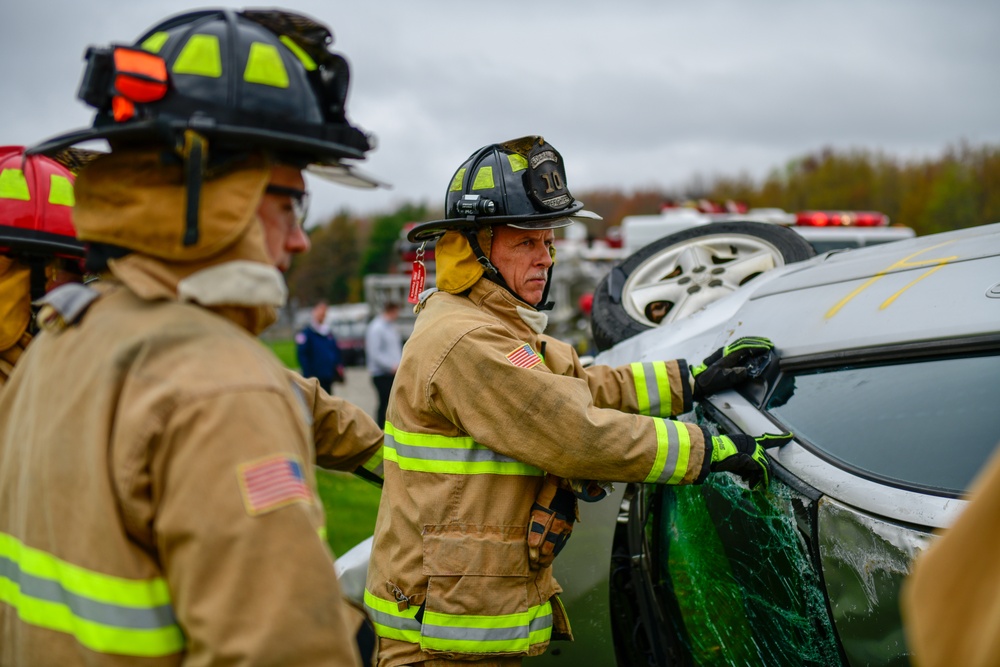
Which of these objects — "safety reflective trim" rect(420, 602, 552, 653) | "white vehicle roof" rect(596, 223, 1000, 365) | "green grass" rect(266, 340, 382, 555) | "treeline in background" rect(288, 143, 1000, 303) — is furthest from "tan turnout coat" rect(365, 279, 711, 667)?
"treeline in background" rect(288, 143, 1000, 303)

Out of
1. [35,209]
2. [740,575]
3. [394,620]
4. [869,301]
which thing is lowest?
[394,620]

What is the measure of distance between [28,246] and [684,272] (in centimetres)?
255

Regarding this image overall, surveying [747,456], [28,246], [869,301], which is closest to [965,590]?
[747,456]

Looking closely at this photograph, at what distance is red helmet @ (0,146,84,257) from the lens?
2.66 meters

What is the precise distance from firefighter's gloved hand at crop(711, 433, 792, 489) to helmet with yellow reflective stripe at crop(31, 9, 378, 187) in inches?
53.0

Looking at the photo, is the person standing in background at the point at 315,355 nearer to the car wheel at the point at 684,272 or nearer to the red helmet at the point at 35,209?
the car wheel at the point at 684,272

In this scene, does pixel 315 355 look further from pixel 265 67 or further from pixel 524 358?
pixel 265 67

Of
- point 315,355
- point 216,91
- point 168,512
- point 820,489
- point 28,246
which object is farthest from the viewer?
point 315,355

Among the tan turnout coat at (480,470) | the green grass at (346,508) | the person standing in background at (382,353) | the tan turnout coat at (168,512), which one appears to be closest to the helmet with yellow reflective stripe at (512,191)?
the tan turnout coat at (480,470)

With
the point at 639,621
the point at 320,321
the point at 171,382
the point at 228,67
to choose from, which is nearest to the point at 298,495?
the point at 171,382

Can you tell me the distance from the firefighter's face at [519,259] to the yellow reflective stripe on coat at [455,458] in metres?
0.58

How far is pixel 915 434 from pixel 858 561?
1.09 ft

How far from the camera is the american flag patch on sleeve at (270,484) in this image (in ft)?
4.29

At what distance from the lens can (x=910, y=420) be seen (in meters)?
2.16
